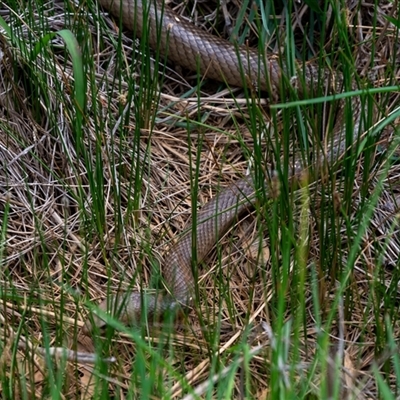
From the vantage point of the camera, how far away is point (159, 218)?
3.29 m

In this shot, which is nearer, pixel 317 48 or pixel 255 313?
pixel 255 313

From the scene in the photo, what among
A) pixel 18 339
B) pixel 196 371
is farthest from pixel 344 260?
pixel 18 339

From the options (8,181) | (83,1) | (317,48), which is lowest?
(8,181)

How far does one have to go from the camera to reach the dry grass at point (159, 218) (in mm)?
2584

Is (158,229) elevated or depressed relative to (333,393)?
depressed

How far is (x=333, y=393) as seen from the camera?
1512mm

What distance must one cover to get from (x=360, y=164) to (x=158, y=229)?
2.74 ft

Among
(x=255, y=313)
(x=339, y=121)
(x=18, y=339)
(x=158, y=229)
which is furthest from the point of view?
(x=339, y=121)

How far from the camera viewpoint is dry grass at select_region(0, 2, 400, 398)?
258 cm

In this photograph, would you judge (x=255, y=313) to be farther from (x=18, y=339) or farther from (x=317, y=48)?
(x=317, y=48)

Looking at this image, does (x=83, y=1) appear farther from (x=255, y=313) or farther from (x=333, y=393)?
(x=333, y=393)

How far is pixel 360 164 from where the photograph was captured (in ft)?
10.9

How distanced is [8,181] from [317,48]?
1527mm

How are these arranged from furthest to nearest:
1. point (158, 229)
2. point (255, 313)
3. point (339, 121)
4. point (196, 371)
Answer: point (339, 121)
point (158, 229)
point (255, 313)
point (196, 371)
